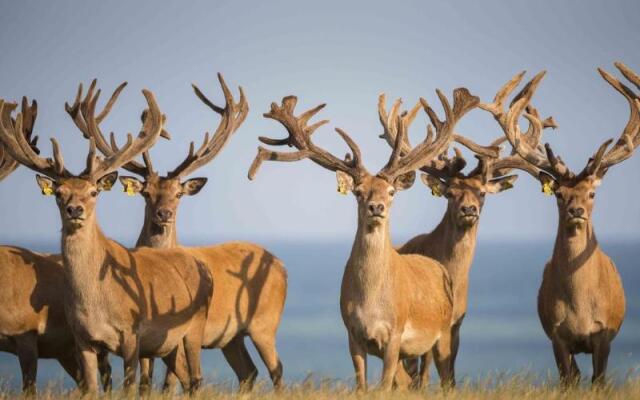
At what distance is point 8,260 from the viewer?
13242 millimetres

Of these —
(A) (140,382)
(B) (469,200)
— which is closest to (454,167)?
(B) (469,200)

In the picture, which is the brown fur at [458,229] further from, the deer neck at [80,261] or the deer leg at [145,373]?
the deer neck at [80,261]

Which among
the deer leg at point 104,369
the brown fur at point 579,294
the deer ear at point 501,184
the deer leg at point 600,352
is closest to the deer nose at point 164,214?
the deer leg at point 104,369

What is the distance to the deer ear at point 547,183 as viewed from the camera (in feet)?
45.8

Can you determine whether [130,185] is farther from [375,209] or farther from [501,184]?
[501,184]

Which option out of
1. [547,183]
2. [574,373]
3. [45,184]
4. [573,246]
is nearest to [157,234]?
[45,184]

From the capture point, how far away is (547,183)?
46.7 ft

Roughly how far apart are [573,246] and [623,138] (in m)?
1.77

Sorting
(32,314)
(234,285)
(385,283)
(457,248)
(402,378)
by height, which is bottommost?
(402,378)

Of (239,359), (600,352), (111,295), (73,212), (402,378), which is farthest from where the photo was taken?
(239,359)

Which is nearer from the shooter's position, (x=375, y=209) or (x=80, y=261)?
(x=80, y=261)

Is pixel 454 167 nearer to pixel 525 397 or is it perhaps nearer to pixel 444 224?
pixel 444 224

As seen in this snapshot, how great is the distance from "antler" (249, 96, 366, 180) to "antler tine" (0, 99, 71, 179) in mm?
2070

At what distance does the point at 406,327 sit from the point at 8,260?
4024mm
